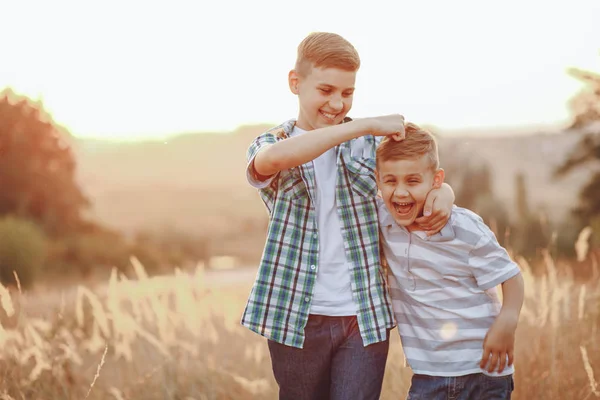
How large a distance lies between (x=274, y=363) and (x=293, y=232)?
502 mm

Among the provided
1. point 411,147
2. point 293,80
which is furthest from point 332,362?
point 293,80

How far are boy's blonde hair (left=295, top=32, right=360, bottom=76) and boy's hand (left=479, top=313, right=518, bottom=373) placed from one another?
102 centimetres

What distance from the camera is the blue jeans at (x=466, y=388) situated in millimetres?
2594

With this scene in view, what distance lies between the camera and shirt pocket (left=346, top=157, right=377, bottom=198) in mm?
2654

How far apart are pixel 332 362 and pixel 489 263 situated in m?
0.66

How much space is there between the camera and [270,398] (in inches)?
164

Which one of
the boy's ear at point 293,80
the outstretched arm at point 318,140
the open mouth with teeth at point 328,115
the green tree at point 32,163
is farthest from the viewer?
the green tree at point 32,163

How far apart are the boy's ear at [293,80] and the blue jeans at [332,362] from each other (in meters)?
0.84

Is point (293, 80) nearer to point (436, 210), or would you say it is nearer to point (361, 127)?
point (361, 127)

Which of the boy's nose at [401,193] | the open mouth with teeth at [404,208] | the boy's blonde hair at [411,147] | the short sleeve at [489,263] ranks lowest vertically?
the short sleeve at [489,263]

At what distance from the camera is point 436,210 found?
2500mm

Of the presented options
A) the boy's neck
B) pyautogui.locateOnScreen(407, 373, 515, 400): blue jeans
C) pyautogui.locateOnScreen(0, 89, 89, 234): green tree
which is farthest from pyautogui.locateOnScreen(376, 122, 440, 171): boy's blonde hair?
pyautogui.locateOnScreen(0, 89, 89, 234): green tree

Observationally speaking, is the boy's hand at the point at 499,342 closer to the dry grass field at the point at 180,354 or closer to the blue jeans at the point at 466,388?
the blue jeans at the point at 466,388

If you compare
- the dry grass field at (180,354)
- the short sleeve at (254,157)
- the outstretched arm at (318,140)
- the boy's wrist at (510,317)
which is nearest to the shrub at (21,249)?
the dry grass field at (180,354)
